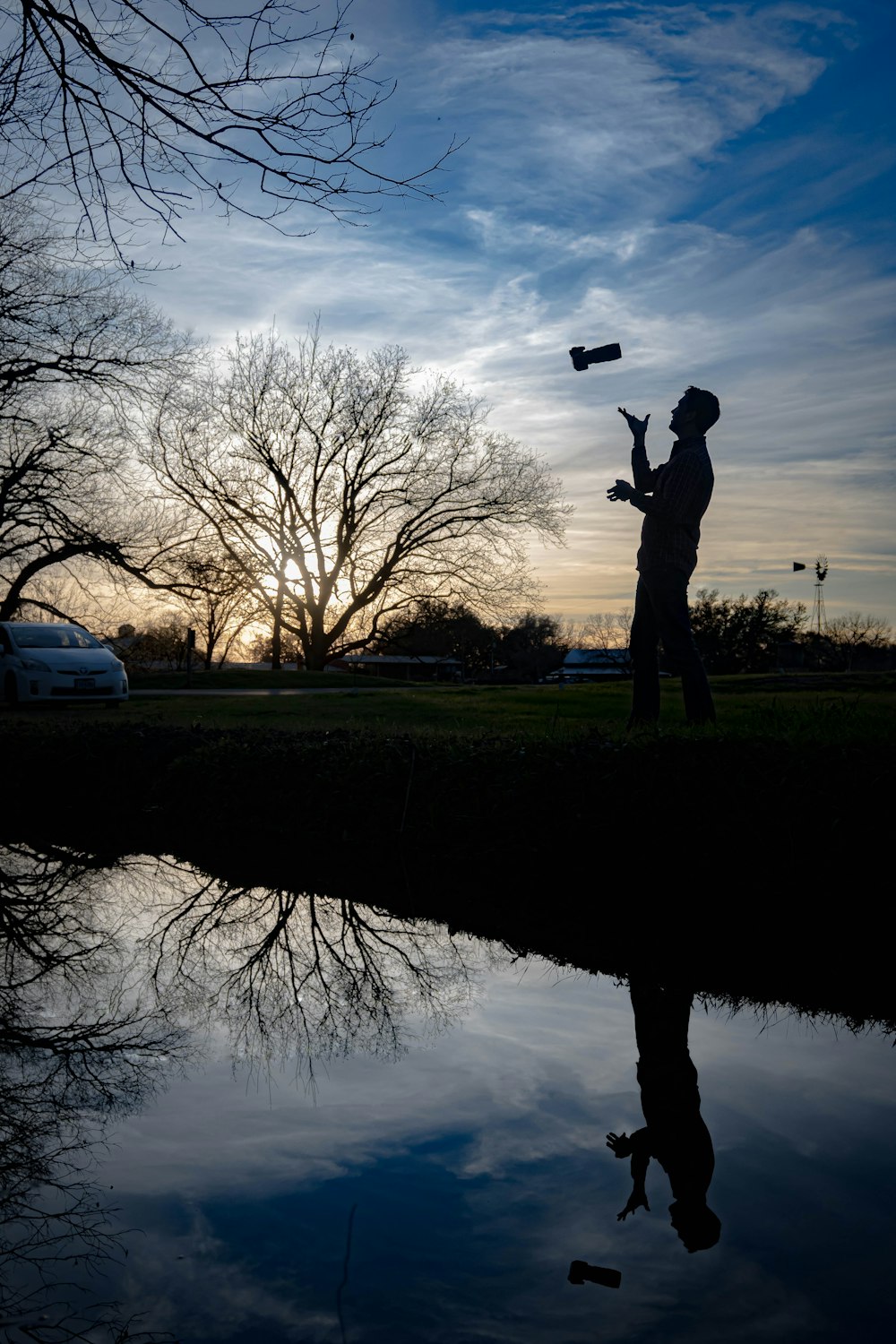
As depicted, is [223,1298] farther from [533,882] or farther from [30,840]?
[30,840]

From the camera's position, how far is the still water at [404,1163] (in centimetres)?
203

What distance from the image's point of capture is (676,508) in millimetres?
7570

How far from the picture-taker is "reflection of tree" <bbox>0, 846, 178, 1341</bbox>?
212 cm

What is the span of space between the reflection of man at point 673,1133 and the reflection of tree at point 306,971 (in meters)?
0.78

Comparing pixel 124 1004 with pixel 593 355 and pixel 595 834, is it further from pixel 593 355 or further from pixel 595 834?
pixel 593 355

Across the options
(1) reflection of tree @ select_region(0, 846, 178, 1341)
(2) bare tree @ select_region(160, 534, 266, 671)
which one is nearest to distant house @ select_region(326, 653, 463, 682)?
(2) bare tree @ select_region(160, 534, 266, 671)

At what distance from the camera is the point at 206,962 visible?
178 inches

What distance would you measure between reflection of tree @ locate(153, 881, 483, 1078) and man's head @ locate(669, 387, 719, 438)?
14.9ft

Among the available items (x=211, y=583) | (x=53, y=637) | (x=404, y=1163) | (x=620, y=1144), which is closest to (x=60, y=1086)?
(x=404, y=1163)

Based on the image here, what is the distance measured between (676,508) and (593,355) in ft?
4.69

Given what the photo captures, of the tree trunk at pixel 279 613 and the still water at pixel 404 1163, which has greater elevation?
the tree trunk at pixel 279 613

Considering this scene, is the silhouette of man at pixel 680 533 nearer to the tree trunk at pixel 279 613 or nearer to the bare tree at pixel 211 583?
the bare tree at pixel 211 583

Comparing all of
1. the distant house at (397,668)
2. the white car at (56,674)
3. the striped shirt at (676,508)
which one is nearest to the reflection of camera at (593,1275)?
the striped shirt at (676,508)

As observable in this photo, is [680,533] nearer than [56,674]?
Yes
